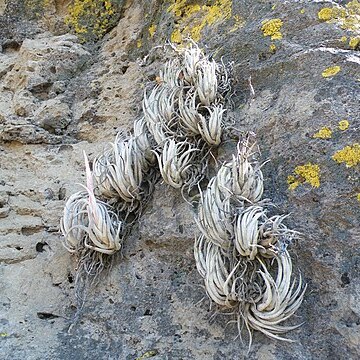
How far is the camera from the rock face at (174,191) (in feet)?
5.53

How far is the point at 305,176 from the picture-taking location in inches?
72.6

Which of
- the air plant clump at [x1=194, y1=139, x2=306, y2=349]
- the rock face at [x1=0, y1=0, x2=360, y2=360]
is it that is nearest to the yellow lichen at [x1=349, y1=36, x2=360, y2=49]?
the rock face at [x1=0, y1=0, x2=360, y2=360]

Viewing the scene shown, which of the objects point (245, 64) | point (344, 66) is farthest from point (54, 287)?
point (344, 66)

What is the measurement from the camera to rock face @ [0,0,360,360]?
1.68m

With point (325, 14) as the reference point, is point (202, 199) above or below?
below

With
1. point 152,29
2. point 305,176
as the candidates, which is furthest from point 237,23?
point 305,176

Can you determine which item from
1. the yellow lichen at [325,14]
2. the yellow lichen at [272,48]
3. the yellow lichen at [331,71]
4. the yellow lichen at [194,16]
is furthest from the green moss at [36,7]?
the yellow lichen at [331,71]

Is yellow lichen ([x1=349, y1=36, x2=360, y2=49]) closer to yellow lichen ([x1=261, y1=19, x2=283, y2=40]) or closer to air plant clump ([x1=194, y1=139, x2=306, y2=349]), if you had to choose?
yellow lichen ([x1=261, y1=19, x2=283, y2=40])

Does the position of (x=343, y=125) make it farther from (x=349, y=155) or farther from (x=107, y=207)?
(x=107, y=207)

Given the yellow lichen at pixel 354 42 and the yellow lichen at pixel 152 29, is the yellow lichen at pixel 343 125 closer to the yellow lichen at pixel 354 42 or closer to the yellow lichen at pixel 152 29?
the yellow lichen at pixel 354 42

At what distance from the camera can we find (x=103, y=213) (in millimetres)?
2023

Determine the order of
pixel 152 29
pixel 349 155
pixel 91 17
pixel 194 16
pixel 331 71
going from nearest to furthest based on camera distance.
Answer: pixel 349 155
pixel 331 71
pixel 194 16
pixel 152 29
pixel 91 17

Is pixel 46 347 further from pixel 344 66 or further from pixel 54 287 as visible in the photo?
pixel 344 66

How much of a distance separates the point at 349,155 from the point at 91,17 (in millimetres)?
2081
